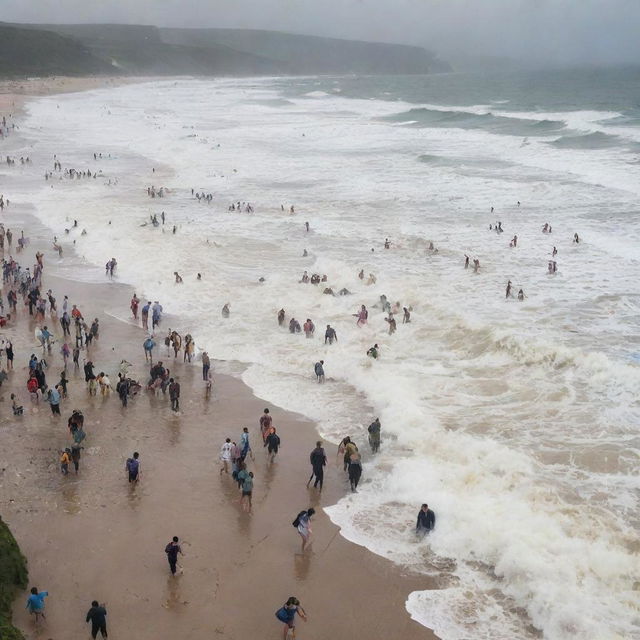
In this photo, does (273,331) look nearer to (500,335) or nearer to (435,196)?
(500,335)

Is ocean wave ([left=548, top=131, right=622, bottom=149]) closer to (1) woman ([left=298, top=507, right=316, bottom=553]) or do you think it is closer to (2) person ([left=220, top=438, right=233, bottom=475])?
(2) person ([left=220, top=438, right=233, bottom=475])

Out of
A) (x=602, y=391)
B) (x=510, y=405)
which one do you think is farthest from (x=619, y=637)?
(x=602, y=391)

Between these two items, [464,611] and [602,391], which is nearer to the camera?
[464,611]

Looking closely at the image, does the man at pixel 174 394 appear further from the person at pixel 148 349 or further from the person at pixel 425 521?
the person at pixel 425 521

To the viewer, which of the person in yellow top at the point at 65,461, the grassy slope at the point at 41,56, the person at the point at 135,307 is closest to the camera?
the person in yellow top at the point at 65,461

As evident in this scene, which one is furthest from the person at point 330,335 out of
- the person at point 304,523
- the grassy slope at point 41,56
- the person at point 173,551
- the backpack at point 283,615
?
the grassy slope at point 41,56

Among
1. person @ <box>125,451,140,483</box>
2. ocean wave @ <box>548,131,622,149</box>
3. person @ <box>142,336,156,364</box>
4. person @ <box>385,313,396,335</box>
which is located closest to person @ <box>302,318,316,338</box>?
person @ <box>385,313,396,335</box>

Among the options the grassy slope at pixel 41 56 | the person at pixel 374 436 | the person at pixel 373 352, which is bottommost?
the person at pixel 374 436

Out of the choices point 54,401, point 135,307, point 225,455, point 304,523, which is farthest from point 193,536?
point 135,307
